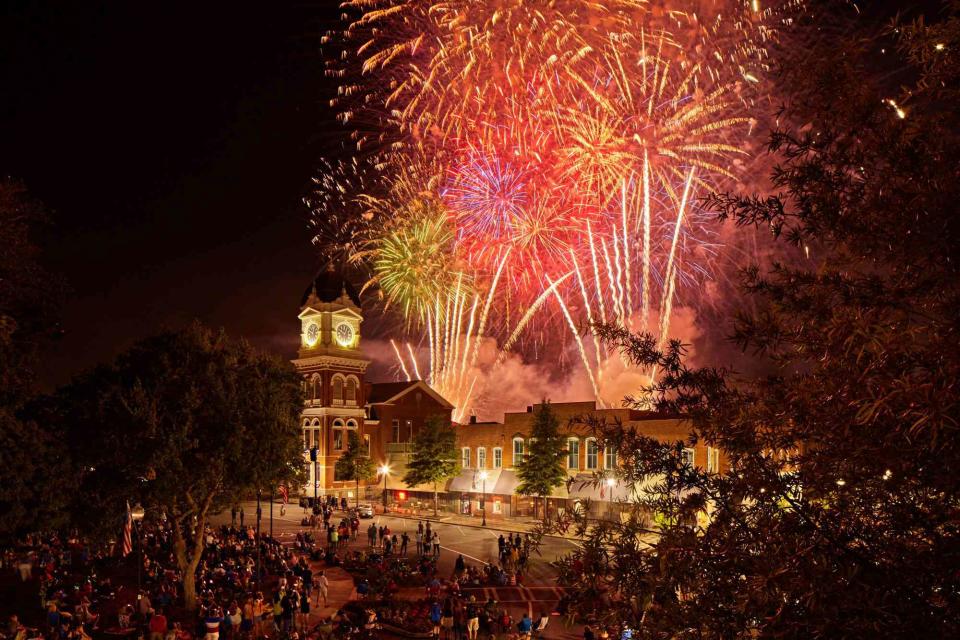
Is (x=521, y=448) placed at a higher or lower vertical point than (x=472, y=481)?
higher

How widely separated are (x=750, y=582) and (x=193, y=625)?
75.8 ft

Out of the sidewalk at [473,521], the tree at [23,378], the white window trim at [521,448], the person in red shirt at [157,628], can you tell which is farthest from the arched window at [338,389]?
the person in red shirt at [157,628]

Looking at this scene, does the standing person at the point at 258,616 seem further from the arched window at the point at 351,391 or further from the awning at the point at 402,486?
the arched window at the point at 351,391

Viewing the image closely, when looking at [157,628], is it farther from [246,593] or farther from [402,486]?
[402,486]

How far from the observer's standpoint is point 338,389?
80.7 m

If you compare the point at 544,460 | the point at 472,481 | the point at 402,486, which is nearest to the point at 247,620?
the point at 544,460

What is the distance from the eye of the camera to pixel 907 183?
16.9 ft

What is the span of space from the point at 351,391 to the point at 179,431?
55479 millimetres

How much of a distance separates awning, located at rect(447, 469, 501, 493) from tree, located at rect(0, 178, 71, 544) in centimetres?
3572

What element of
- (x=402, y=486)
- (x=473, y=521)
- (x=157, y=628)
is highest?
(x=157, y=628)

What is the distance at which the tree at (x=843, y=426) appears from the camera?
4.91 meters

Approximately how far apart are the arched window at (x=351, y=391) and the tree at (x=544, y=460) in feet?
116

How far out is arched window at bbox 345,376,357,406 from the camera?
8119 centimetres

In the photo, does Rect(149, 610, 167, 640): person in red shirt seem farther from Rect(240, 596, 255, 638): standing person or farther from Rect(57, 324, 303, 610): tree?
Rect(57, 324, 303, 610): tree
